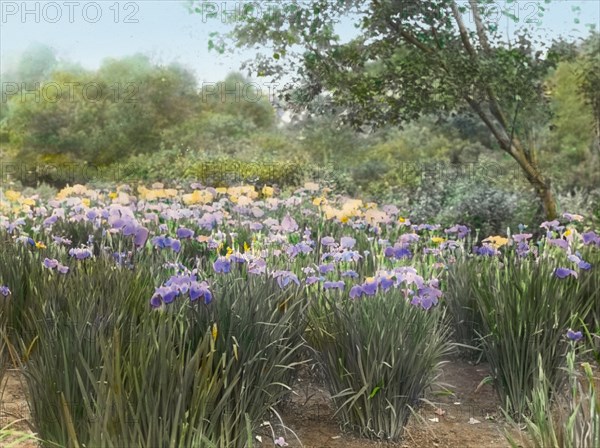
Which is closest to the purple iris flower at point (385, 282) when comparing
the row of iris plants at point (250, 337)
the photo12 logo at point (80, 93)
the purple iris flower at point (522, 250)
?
the row of iris plants at point (250, 337)

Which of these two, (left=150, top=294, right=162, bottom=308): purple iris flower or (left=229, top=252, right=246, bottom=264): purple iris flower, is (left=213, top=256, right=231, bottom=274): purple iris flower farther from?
(left=150, top=294, right=162, bottom=308): purple iris flower

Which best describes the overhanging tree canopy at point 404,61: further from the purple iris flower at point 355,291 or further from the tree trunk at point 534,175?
the purple iris flower at point 355,291

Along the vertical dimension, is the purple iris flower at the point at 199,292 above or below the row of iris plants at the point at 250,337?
above

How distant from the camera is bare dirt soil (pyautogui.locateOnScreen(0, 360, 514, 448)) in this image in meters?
3.20

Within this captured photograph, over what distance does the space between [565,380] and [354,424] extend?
1408mm

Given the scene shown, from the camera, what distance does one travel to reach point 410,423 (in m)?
3.51

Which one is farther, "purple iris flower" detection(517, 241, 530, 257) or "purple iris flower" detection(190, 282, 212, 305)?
"purple iris flower" detection(517, 241, 530, 257)

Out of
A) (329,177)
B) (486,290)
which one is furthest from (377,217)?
(329,177)

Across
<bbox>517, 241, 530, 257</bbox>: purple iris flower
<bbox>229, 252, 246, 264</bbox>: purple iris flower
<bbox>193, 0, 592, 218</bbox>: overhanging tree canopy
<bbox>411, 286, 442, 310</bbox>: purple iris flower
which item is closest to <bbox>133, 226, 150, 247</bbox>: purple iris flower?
<bbox>229, 252, 246, 264</bbox>: purple iris flower

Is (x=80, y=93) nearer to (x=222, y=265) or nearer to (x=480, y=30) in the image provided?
(x=480, y=30)

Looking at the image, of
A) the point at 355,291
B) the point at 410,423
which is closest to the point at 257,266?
the point at 355,291

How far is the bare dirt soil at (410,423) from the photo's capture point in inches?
126

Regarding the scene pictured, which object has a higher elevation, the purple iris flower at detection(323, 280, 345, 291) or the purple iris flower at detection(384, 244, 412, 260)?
the purple iris flower at detection(384, 244, 412, 260)

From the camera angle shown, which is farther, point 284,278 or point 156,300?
point 284,278
